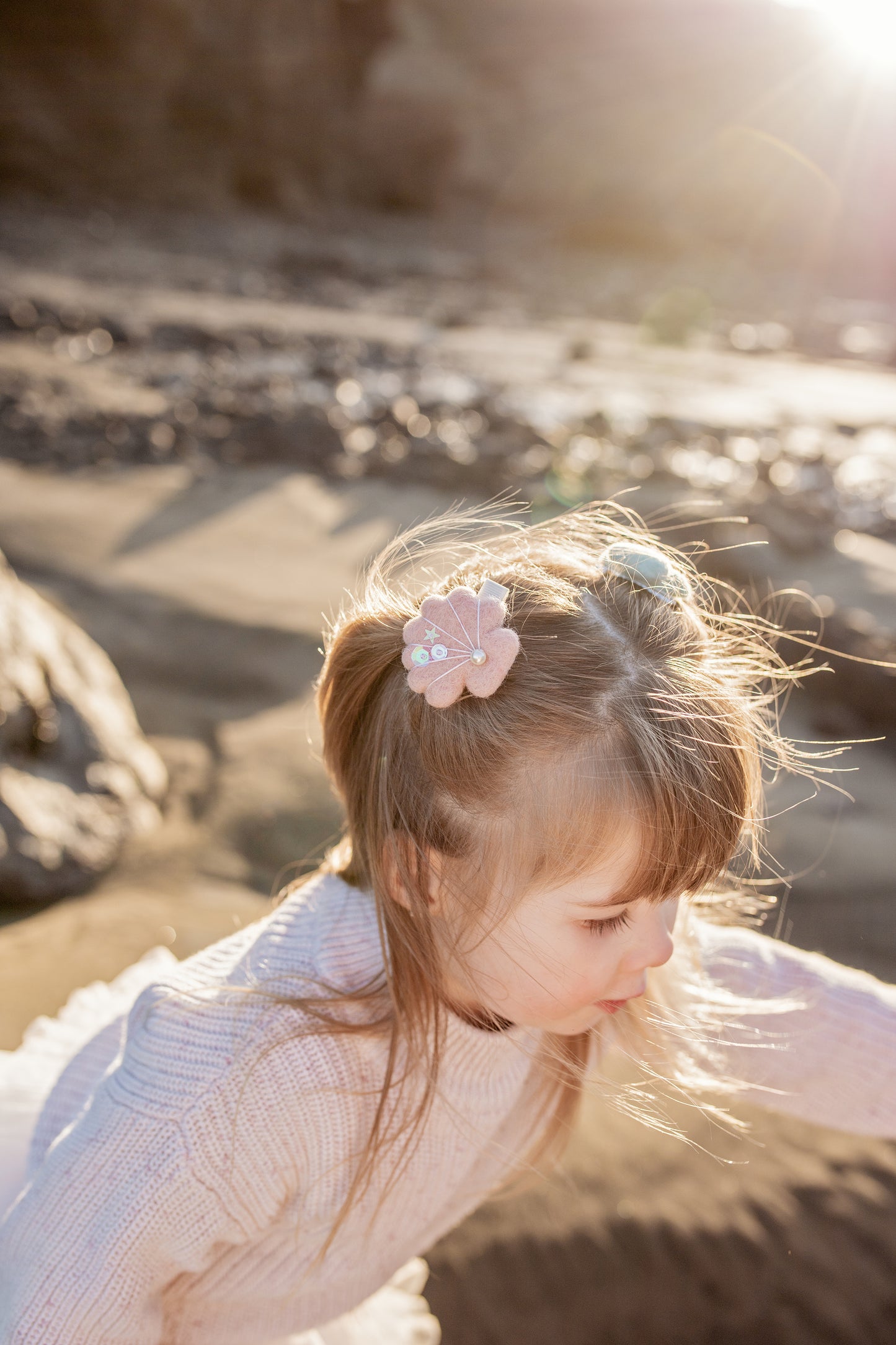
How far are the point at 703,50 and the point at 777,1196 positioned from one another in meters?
30.7

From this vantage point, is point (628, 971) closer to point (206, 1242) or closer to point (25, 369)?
point (206, 1242)

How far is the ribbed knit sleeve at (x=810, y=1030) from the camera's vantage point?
4.06ft

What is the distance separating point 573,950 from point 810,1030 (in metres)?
0.46

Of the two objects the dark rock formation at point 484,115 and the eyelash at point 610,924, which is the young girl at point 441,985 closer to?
the eyelash at point 610,924

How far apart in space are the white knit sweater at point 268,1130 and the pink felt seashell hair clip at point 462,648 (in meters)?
0.35

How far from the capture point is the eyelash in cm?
99

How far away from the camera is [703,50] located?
26.0 m

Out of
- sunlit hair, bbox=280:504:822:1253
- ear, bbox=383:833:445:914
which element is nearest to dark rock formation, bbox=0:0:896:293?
sunlit hair, bbox=280:504:822:1253

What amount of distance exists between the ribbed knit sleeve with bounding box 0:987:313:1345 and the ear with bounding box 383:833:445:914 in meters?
0.19

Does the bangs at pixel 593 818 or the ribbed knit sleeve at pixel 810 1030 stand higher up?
the bangs at pixel 593 818

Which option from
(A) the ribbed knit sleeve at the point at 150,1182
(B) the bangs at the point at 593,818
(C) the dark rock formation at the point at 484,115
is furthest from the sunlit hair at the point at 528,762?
(C) the dark rock formation at the point at 484,115

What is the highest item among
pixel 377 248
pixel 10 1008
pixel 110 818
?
pixel 377 248

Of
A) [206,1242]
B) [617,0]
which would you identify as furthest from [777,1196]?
[617,0]

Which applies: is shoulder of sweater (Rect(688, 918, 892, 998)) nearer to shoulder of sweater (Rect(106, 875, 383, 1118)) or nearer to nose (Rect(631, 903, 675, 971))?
nose (Rect(631, 903, 675, 971))
